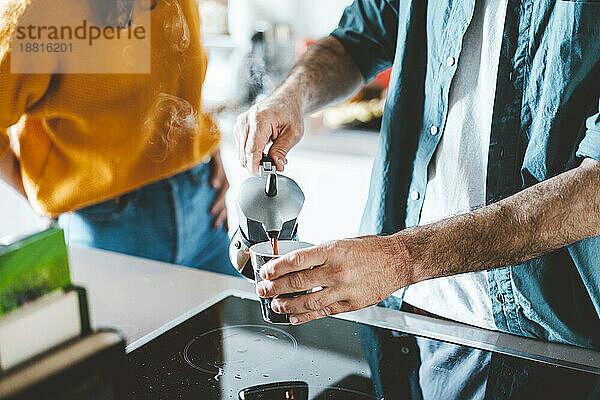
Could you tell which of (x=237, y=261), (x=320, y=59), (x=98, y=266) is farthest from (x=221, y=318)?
(x=320, y=59)

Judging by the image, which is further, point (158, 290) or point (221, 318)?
point (158, 290)

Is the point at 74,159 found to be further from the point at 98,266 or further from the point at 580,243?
the point at 580,243

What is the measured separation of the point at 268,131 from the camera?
1.07 metres

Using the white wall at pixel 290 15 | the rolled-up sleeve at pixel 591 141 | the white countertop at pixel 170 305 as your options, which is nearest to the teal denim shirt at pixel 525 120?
the rolled-up sleeve at pixel 591 141

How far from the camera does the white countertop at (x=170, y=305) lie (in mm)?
939

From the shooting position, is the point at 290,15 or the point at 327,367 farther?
the point at 290,15

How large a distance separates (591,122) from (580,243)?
20 cm

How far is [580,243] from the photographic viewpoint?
0.99m

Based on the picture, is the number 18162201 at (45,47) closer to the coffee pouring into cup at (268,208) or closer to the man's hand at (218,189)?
the coffee pouring into cup at (268,208)

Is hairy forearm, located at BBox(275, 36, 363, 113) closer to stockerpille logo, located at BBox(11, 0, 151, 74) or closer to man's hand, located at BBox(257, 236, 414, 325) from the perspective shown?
stockerpille logo, located at BBox(11, 0, 151, 74)

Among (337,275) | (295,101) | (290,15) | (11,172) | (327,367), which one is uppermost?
(290,15)

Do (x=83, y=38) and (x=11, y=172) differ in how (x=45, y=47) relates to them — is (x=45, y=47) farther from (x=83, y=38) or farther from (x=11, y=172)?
(x=11, y=172)

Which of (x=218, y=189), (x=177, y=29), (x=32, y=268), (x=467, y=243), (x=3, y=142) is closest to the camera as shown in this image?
(x=32, y=268)

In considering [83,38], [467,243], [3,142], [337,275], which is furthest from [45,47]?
[467,243]
